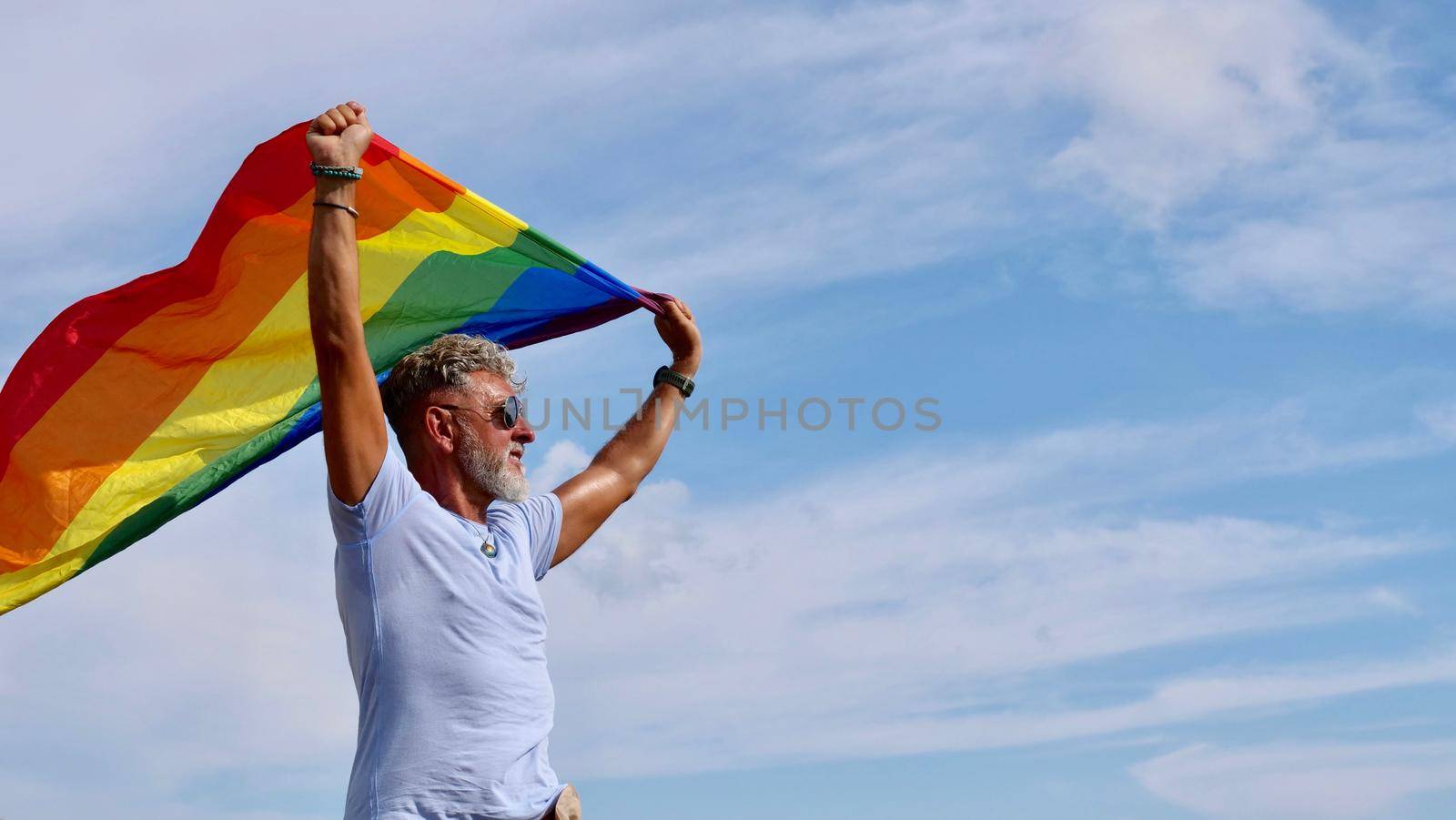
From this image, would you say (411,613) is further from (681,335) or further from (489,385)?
(681,335)

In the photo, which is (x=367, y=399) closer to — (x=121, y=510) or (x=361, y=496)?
(x=361, y=496)

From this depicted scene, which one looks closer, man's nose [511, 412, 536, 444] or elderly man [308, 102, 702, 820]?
elderly man [308, 102, 702, 820]

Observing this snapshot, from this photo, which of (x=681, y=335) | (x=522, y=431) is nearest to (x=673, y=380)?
(x=681, y=335)

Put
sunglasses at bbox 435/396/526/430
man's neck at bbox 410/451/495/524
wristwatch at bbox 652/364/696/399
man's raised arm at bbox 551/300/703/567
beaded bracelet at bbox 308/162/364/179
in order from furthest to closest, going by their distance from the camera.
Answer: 1. wristwatch at bbox 652/364/696/399
2. man's raised arm at bbox 551/300/703/567
3. sunglasses at bbox 435/396/526/430
4. man's neck at bbox 410/451/495/524
5. beaded bracelet at bbox 308/162/364/179

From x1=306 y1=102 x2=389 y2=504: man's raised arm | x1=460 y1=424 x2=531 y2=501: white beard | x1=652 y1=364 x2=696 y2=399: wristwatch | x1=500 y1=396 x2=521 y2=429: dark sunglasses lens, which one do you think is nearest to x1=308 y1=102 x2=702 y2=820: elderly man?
x1=306 y1=102 x2=389 y2=504: man's raised arm

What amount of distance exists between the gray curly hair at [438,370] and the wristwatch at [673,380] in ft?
3.26

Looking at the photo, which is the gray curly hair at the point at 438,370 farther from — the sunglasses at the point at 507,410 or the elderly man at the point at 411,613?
the elderly man at the point at 411,613

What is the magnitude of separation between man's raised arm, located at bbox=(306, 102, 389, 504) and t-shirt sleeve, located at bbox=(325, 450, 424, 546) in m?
0.03

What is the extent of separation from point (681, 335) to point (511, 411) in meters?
1.44

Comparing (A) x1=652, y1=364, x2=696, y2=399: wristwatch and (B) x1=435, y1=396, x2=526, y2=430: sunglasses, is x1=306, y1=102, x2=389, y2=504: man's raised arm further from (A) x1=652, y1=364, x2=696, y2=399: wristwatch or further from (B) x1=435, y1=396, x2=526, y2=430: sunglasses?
(A) x1=652, y1=364, x2=696, y2=399: wristwatch

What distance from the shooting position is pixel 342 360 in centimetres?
419

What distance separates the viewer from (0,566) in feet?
18.6

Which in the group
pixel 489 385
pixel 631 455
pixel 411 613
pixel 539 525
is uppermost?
pixel 631 455

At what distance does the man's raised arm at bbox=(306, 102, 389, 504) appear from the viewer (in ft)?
13.8
